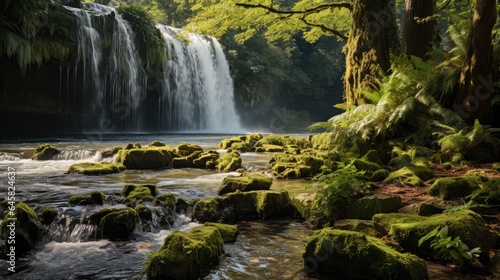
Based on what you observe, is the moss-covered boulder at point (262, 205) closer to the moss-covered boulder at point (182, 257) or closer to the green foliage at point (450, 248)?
the moss-covered boulder at point (182, 257)

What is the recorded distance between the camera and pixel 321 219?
4.79 metres

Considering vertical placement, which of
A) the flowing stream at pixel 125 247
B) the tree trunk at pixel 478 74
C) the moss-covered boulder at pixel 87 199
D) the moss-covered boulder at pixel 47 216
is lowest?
the flowing stream at pixel 125 247

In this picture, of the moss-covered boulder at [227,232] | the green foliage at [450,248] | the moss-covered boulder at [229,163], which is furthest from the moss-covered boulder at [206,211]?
the moss-covered boulder at [229,163]

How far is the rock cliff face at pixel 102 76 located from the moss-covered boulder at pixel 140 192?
1306 centimetres

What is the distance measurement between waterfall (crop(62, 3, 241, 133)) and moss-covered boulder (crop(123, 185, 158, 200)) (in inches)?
547

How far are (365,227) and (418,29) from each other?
591 centimetres

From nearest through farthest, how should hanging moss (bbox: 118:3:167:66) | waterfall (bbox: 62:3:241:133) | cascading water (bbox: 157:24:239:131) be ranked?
waterfall (bbox: 62:3:241:133) < hanging moss (bbox: 118:3:167:66) < cascading water (bbox: 157:24:239:131)

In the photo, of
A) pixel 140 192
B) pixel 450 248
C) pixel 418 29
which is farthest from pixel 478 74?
pixel 140 192

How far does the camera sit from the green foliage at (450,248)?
10.5 ft

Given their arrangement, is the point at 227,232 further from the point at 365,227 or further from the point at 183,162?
the point at 183,162

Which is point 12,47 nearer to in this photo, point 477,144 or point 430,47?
point 430,47

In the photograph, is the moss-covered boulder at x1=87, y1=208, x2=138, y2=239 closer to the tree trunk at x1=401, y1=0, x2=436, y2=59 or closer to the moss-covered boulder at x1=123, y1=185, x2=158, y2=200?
the moss-covered boulder at x1=123, y1=185, x2=158, y2=200

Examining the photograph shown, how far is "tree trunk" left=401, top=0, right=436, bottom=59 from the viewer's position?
8234 mm

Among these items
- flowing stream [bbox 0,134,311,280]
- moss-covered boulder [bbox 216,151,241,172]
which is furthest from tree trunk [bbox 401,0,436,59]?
moss-covered boulder [bbox 216,151,241,172]
